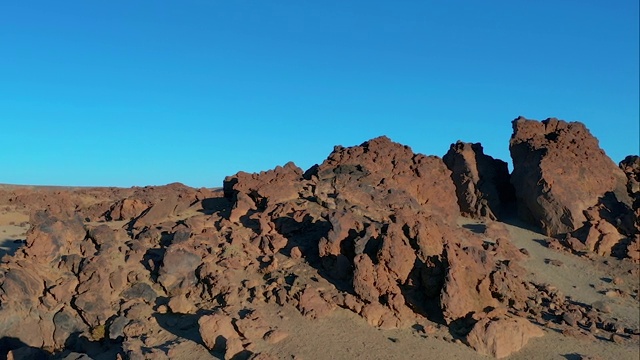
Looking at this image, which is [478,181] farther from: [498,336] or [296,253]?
[498,336]

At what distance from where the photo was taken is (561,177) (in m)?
25.3

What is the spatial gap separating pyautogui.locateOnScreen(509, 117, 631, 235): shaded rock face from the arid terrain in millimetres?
372

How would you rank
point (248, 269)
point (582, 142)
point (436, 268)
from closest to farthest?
1. point (436, 268)
2. point (248, 269)
3. point (582, 142)

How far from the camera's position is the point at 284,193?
70.3 ft

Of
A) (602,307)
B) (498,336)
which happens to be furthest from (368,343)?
(602,307)

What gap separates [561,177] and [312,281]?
14.6m

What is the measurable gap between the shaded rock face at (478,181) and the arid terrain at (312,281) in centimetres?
385

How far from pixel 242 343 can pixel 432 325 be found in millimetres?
5380

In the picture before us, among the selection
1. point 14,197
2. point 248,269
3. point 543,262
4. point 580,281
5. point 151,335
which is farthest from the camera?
point 14,197

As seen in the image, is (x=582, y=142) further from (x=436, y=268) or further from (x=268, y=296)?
(x=268, y=296)

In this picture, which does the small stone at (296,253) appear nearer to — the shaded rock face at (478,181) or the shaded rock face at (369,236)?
the shaded rock face at (369,236)

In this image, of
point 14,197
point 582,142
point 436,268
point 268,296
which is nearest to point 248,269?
point 268,296

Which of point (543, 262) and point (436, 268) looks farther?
point (543, 262)

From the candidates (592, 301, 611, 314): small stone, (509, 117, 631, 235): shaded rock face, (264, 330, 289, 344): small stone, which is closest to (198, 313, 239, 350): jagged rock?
(264, 330, 289, 344): small stone
